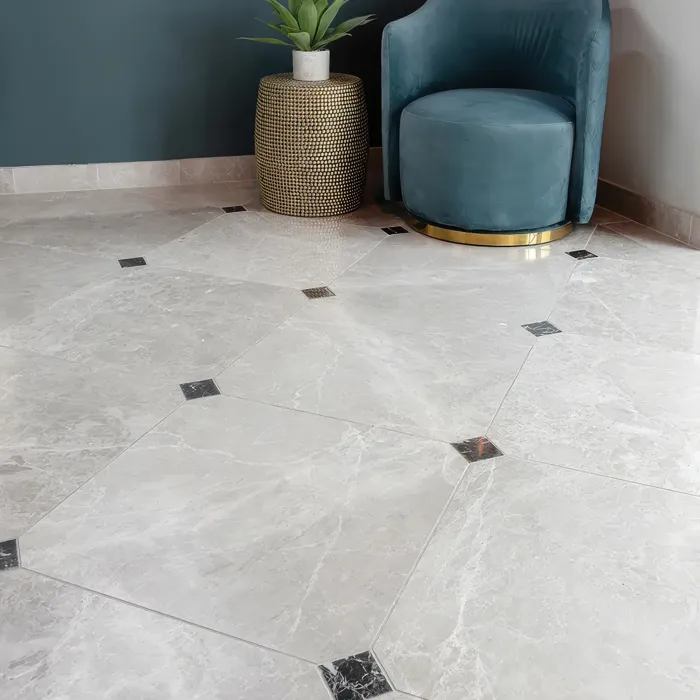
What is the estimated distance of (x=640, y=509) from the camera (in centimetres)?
187

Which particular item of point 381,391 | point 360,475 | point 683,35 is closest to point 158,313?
point 381,391

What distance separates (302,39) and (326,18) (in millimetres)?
128

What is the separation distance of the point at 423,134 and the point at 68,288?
4.61 feet

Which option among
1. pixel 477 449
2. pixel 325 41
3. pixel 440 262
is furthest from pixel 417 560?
pixel 325 41

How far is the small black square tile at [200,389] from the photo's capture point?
7.55 ft

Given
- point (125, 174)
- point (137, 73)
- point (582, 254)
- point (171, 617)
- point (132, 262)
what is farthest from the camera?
point (125, 174)

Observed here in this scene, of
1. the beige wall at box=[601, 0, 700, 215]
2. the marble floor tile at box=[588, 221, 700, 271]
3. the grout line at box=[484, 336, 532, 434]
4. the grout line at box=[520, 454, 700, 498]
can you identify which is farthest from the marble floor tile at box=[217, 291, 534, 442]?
the beige wall at box=[601, 0, 700, 215]

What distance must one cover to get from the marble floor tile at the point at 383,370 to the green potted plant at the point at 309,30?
4.36 ft

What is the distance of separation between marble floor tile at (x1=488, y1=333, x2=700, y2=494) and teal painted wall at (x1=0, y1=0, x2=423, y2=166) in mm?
2155

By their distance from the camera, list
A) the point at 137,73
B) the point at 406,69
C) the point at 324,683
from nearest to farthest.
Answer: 1. the point at 324,683
2. the point at 406,69
3. the point at 137,73

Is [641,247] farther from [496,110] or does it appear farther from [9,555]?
[9,555]

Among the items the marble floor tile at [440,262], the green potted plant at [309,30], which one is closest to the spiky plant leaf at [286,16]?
the green potted plant at [309,30]

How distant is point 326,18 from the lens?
3615mm

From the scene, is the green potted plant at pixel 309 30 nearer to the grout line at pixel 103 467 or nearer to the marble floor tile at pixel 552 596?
the grout line at pixel 103 467
